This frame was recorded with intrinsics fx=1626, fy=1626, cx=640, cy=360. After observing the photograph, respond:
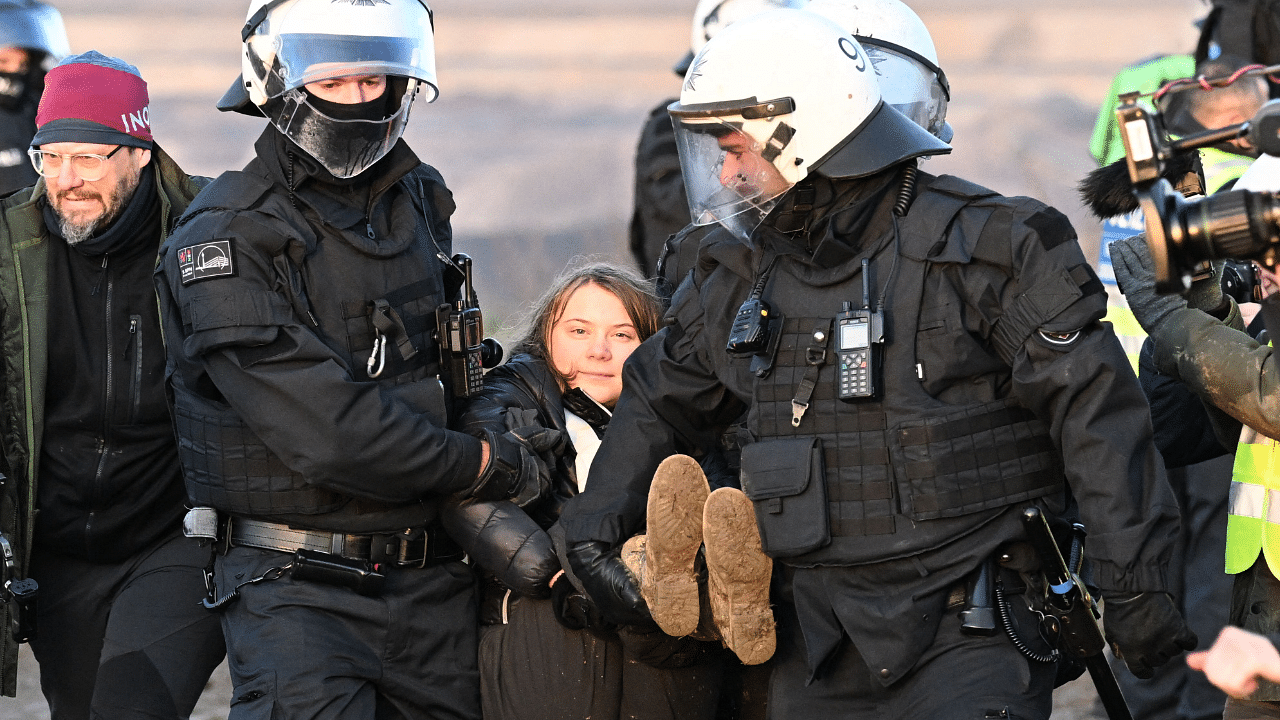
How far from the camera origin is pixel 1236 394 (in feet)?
13.0

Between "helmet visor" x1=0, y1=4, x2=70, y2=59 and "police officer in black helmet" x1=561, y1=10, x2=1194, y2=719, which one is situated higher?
"helmet visor" x1=0, y1=4, x2=70, y2=59

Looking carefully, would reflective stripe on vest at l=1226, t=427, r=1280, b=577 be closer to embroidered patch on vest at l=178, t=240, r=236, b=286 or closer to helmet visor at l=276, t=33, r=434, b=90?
helmet visor at l=276, t=33, r=434, b=90

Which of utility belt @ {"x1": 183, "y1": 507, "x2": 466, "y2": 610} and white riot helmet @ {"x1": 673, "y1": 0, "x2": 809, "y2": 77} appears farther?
white riot helmet @ {"x1": 673, "y1": 0, "x2": 809, "y2": 77}

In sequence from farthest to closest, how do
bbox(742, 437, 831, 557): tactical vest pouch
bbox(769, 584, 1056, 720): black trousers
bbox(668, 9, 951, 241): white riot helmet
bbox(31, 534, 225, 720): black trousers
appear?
bbox(31, 534, 225, 720): black trousers → bbox(668, 9, 951, 241): white riot helmet → bbox(742, 437, 831, 557): tactical vest pouch → bbox(769, 584, 1056, 720): black trousers

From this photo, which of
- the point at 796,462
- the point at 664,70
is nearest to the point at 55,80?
the point at 796,462

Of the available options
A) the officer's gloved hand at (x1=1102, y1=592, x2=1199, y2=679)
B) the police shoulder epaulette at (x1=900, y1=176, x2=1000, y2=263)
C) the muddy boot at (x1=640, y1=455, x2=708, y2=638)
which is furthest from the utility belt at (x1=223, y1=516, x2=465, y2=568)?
the officer's gloved hand at (x1=1102, y1=592, x2=1199, y2=679)

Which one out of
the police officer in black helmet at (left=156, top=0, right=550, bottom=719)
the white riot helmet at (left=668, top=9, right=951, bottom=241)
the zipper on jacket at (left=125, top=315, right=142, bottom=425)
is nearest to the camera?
→ the white riot helmet at (left=668, top=9, right=951, bottom=241)

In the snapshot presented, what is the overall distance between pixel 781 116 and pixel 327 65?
128 cm

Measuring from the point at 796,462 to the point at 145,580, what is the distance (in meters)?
2.21

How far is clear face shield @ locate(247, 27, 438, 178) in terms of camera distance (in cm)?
432

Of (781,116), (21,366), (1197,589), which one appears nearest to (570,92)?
(1197,589)

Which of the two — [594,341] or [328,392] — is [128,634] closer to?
[328,392]

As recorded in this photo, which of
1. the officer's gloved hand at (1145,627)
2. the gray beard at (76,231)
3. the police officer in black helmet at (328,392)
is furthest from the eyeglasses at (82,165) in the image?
the officer's gloved hand at (1145,627)

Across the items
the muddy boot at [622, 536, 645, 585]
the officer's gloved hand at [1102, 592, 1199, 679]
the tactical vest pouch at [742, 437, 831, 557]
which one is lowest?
the officer's gloved hand at [1102, 592, 1199, 679]
